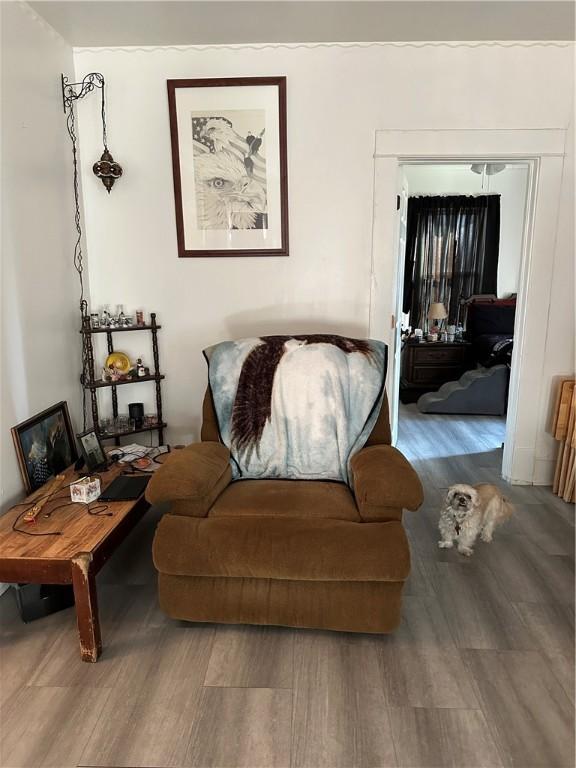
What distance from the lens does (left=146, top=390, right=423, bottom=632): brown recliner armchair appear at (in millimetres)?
1706

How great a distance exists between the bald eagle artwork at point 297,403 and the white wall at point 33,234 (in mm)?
854

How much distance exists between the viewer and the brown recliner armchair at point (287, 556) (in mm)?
1706

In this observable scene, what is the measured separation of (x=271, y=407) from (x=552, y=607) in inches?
55.1

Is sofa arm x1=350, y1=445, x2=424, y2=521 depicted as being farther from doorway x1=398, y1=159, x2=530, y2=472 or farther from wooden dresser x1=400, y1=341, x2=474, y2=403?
wooden dresser x1=400, y1=341, x2=474, y2=403

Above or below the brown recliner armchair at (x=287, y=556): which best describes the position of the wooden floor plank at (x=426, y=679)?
below

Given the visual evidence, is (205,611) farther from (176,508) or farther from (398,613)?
(398,613)

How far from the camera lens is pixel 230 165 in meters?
2.80

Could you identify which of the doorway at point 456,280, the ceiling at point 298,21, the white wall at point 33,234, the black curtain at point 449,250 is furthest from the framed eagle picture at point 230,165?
the black curtain at point 449,250

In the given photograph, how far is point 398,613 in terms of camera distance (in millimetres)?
1761

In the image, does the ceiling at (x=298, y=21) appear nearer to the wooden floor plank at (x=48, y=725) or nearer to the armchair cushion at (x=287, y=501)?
the armchair cushion at (x=287, y=501)

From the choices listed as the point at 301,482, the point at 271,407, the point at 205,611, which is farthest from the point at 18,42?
the point at 205,611

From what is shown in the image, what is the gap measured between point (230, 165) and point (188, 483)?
1.86 m

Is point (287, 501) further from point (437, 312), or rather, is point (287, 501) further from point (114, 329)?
point (437, 312)

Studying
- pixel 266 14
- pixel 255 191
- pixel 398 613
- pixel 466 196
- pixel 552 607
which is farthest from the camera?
pixel 466 196
